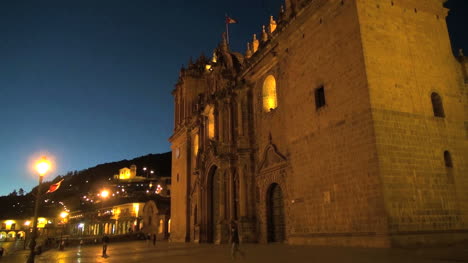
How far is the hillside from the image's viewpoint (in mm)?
105312

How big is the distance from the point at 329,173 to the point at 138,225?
53477 millimetres

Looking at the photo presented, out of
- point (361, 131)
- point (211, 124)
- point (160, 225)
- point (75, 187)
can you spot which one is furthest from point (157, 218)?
point (75, 187)

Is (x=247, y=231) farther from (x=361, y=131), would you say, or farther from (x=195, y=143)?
(x=195, y=143)

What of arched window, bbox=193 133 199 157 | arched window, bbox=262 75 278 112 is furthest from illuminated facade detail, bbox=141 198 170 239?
arched window, bbox=262 75 278 112

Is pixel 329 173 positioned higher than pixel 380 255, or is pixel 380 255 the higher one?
pixel 329 173

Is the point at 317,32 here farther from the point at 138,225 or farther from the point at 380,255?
the point at 138,225

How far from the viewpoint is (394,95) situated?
1399cm

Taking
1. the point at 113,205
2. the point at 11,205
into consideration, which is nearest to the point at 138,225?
the point at 113,205

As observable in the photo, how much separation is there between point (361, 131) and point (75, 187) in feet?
400

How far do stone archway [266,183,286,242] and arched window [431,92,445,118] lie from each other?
8.83m

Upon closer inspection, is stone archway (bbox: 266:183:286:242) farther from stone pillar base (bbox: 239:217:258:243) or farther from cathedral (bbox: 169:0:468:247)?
stone pillar base (bbox: 239:217:258:243)

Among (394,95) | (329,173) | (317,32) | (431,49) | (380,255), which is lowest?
(380,255)

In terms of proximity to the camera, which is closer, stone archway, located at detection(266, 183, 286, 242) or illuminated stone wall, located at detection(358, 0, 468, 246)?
illuminated stone wall, located at detection(358, 0, 468, 246)

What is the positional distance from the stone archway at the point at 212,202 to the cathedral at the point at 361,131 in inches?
233
